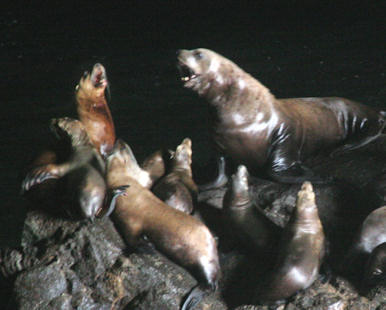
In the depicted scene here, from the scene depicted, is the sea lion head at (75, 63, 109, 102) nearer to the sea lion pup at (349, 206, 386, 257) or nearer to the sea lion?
the sea lion

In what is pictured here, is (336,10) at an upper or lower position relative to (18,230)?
upper

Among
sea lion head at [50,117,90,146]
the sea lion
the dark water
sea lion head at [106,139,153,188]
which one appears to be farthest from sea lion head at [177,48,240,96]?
the dark water

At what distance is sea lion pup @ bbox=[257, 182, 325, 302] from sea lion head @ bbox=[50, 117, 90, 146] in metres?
1.54

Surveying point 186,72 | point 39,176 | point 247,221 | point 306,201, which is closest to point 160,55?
point 186,72

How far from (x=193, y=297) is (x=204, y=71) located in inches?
69.5

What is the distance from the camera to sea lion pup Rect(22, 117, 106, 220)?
3.57m

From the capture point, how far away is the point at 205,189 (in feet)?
14.6

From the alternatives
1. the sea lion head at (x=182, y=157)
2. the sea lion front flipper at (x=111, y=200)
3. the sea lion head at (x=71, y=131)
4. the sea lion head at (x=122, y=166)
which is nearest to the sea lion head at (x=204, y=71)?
the sea lion head at (x=182, y=157)

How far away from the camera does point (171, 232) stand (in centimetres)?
348

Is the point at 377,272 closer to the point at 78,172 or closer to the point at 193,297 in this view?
the point at 193,297

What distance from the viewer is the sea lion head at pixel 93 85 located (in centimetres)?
460

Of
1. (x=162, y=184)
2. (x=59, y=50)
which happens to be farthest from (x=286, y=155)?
(x=59, y=50)

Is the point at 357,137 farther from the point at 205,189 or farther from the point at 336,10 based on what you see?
the point at 336,10

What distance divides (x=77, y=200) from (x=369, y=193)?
1919 millimetres
